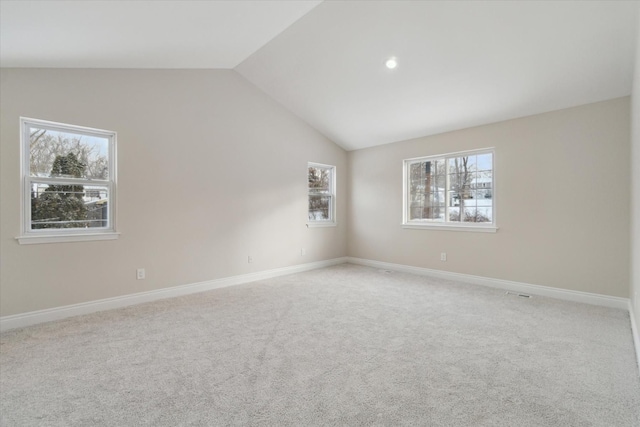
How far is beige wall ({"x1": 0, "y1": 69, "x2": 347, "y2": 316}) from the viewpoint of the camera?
3006 millimetres

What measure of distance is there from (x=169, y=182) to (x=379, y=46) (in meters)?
3.11

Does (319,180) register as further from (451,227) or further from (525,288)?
(525,288)

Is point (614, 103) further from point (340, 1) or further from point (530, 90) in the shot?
point (340, 1)

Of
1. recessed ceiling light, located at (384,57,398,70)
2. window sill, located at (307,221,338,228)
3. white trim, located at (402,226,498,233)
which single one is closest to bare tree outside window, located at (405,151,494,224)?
white trim, located at (402,226,498,233)

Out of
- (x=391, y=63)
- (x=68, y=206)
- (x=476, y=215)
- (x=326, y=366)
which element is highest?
(x=391, y=63)

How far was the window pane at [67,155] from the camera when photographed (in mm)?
3125

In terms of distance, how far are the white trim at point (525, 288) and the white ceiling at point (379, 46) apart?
233cm

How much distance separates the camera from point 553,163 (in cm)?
394

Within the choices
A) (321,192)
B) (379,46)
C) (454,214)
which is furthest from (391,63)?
(321,192)

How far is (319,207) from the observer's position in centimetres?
617

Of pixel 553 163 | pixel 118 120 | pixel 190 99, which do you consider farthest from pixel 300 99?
pixel 553 163

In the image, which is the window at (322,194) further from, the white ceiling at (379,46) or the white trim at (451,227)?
the white ceiling at (379,46)

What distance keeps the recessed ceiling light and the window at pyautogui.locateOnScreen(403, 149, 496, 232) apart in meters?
1.91

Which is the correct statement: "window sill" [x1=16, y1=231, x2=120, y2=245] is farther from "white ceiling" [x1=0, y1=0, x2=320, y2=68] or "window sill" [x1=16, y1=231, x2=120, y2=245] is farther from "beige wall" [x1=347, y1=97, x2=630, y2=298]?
"beige wall" [x1=347, y1=97, x2=630, y2=298]
